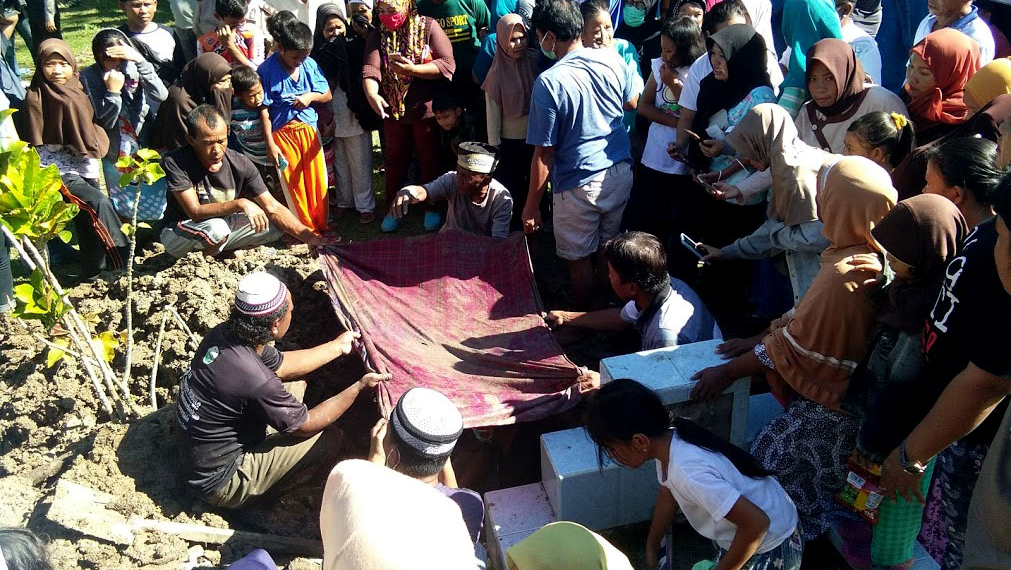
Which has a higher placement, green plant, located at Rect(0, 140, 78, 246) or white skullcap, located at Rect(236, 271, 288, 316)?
green plant, located at Rect(0, 140, 78, 246)

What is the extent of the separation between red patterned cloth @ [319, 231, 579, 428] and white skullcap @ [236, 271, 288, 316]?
2.16ft

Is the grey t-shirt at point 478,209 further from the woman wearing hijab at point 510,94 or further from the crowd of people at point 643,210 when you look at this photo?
the woman wearing hijab at point 510,94

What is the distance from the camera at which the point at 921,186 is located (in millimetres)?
3779

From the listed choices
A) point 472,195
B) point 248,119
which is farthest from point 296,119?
point 472,195

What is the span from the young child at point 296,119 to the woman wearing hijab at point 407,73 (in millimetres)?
429

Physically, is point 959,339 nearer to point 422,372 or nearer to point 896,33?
point 422,372

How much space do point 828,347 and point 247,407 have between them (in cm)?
238

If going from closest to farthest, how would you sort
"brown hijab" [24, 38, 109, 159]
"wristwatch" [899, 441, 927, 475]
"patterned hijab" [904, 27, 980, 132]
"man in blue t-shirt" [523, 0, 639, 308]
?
"wristwatch" [899, 441, 927, 475], "patterned hijab" [904, 27, 980, 132], "man in blue t-shirt" [523, 0, 639, 308], "brown hijab" [24, 38, 109, 159]

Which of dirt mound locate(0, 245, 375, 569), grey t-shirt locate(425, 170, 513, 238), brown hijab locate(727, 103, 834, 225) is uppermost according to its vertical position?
brown hijab locate(727, 103, 834, 225)

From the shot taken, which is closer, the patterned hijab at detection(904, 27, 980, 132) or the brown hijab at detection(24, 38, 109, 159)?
the patterned hijab at detection(904, 27, 980, 132)

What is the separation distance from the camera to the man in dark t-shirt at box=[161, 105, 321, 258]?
16.4ft

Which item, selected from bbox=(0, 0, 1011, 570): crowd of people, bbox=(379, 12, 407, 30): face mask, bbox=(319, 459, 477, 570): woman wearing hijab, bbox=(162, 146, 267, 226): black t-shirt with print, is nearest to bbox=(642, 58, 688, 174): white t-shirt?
bbox=(0, 0, 1011, 570): crowd of people

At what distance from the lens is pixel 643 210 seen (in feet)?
18.0

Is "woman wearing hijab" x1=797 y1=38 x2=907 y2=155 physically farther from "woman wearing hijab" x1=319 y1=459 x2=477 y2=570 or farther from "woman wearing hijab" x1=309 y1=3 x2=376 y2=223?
"woman wearing hijab" x1=309 y1=3 x2=376 y2=223
